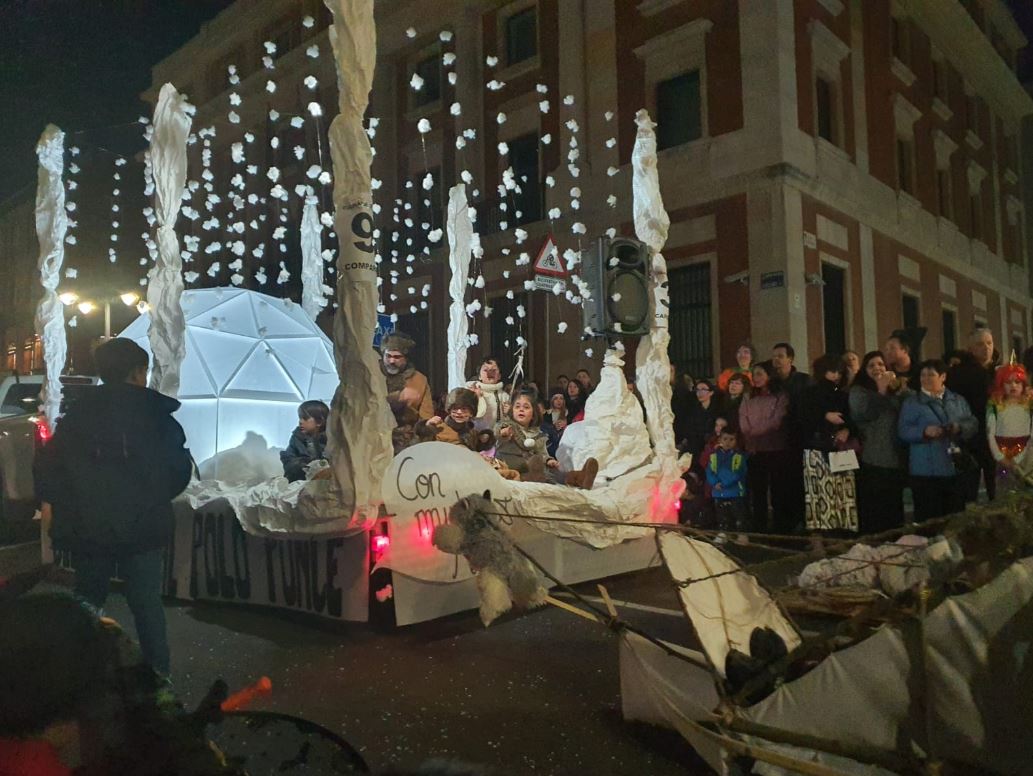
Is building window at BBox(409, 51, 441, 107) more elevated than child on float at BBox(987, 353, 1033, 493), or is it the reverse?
building window at BBox(409, 51, 441, 107)

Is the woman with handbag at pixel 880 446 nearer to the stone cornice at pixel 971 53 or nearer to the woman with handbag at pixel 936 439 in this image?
the woman with handbag at pixel 936 439

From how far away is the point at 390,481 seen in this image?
4.86 meters

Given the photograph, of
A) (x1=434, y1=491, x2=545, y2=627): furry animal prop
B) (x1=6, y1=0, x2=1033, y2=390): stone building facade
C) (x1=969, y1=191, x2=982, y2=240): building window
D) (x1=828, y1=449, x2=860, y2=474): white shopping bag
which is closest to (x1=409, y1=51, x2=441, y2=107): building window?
(x1=6, y1=0, x2=1033, y2=390): stone building facade

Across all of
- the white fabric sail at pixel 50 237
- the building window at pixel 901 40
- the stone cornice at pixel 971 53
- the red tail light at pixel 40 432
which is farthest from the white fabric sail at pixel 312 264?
the stone cornice at pixel 971 53

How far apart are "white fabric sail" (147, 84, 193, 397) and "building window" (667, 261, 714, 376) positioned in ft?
31.6

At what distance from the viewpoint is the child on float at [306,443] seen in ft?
22.4

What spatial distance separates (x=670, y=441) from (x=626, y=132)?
33.7 ft

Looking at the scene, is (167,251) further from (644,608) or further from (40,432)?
(644,608)

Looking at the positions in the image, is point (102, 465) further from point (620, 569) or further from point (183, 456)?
point (620, 569)

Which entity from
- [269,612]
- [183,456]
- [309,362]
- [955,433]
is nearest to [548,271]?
Answer: [309,362]

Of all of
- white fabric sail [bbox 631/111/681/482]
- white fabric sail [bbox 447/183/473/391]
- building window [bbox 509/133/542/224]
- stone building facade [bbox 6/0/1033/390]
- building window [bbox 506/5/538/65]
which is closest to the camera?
white fabric sail [bbox 631/111/681/482]

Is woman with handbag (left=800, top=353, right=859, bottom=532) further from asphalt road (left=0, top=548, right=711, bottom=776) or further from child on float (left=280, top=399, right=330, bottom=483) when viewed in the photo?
child on float (left=280, top=399, right=330, bottom=483)

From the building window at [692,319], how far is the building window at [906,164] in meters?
7.43

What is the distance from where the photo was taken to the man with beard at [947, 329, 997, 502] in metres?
7.00
